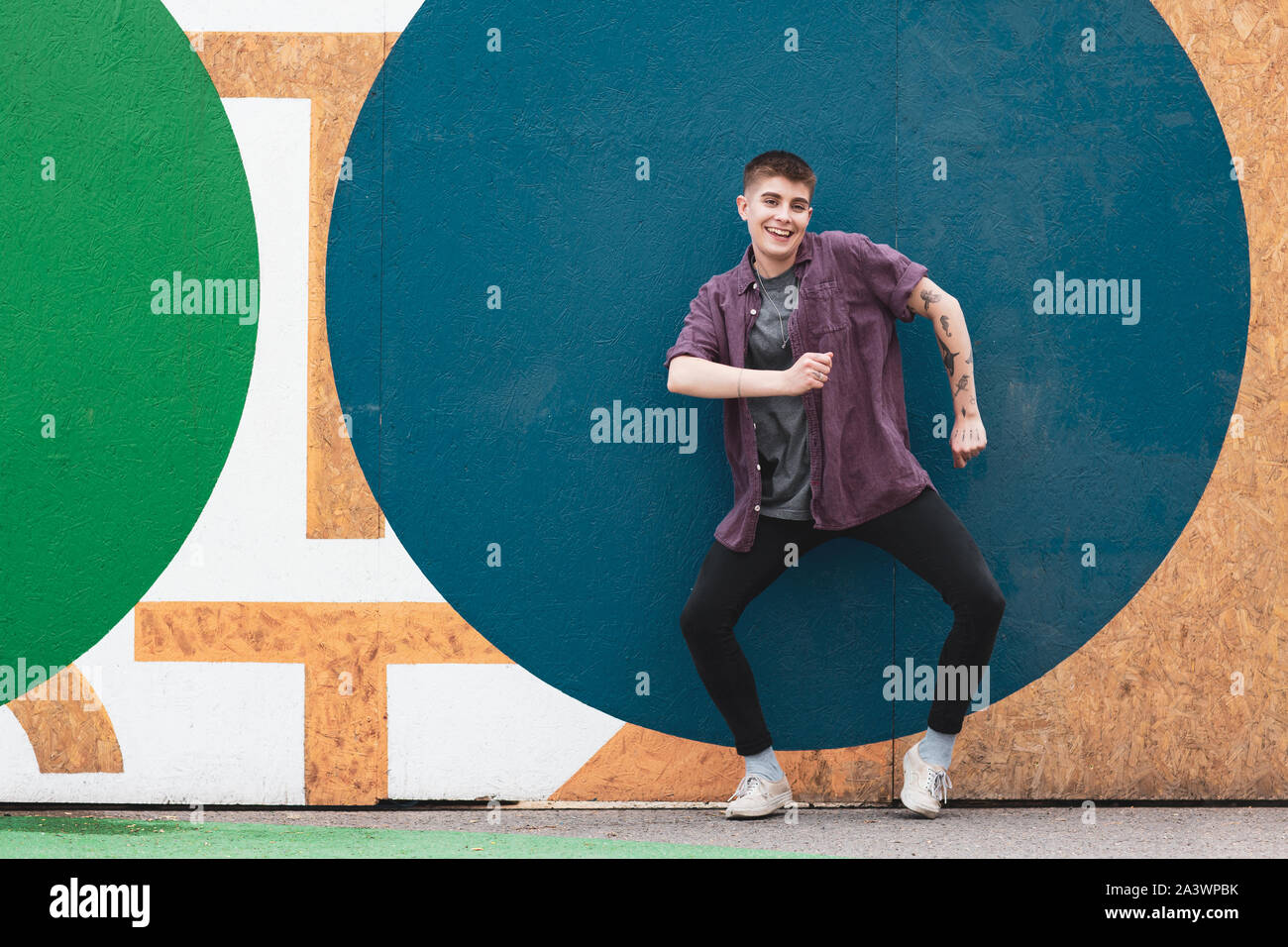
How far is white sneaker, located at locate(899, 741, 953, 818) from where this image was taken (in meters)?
3.84

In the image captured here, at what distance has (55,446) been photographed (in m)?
4.12

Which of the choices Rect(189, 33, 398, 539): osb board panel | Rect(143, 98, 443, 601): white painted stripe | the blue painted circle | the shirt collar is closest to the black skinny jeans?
the blue painted circle

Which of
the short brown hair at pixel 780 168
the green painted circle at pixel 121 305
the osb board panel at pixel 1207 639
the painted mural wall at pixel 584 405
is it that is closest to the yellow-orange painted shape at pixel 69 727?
the painted mural wall at pixel 584 405

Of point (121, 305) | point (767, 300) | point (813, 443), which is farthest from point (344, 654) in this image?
point (767, 300)

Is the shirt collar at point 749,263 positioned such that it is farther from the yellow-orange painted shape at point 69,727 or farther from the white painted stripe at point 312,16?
the yellow-orange painted shape at point 69,727

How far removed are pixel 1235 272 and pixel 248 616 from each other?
3720 millimetres

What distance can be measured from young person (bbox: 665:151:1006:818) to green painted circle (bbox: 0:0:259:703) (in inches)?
66.7

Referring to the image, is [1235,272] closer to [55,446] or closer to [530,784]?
[530,784]

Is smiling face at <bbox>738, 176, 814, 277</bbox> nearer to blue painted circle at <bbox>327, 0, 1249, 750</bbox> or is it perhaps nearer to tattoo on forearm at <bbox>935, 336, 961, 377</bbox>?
blue painted circle at <bbox>327, 0, 1249, 750</bbox>

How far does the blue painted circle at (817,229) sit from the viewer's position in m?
4.09

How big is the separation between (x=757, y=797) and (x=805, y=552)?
83 centimetres

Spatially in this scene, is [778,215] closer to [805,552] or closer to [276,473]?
[805,552]

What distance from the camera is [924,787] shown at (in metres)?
3.84

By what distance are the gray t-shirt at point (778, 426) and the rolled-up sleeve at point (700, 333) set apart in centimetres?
13
